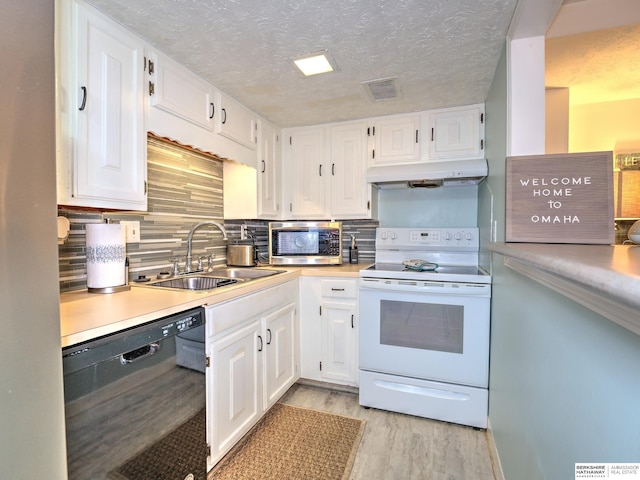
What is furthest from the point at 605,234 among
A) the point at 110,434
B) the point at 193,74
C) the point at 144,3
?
the point at 193,74

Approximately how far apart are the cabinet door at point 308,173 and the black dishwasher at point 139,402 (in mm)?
1549

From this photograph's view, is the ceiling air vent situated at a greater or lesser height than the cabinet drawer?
greater

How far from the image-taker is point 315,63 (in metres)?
1.69

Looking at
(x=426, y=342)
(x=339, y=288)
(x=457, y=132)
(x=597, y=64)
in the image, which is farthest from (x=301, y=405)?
(x=597, y=64)

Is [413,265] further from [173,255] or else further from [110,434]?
[110,434]

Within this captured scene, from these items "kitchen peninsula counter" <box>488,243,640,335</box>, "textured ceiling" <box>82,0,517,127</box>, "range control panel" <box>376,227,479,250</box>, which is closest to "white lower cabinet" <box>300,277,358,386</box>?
"range control panel" <box>376,227,479,250</box>

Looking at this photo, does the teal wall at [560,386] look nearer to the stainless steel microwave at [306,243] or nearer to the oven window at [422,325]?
the oven window at [422,325]

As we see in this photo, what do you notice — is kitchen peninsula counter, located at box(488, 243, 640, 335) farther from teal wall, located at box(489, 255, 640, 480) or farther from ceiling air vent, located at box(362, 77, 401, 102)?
ceiling air vent, located at box(362, 77, 401, 102)

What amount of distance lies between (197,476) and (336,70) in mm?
2125

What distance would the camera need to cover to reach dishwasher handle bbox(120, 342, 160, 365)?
101 cm

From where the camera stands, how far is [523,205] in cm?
103

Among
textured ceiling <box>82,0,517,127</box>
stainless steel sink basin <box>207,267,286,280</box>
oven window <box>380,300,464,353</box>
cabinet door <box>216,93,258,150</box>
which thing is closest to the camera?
textured ceiling <box>82,0,517,127</box>

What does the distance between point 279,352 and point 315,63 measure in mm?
1780

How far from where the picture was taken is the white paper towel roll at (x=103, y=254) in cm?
136
